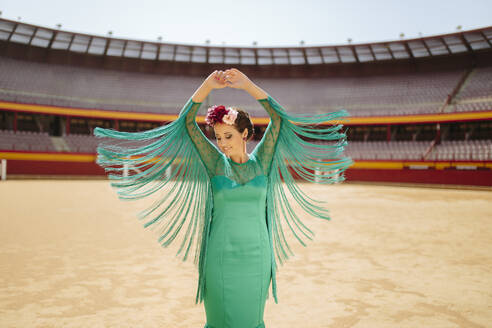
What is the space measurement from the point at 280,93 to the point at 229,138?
96.9ft

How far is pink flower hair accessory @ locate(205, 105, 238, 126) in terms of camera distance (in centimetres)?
173

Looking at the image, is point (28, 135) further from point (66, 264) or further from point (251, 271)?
point (251, 271)

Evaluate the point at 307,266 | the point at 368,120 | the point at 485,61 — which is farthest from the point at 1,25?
the point at 485,61

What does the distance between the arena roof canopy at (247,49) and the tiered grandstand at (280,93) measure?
84 millimetres

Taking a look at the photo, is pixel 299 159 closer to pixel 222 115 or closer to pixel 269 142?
pixel 269 142

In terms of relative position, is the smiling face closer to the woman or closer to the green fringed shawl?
the woman

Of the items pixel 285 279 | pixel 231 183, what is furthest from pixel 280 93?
pixel 231 183

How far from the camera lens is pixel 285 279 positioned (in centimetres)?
369

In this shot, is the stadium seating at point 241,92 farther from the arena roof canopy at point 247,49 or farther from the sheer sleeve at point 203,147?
the sheer sleeve at point 203,147

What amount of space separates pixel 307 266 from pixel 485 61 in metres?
30.5

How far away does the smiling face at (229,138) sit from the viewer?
→ 1.75m

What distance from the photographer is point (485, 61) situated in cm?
2669

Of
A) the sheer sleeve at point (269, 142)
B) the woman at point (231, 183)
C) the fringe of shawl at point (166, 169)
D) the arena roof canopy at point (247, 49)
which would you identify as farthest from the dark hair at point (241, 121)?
the arena roof canopy at point (247, 49)

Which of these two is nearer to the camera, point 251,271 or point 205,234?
point 251,271
